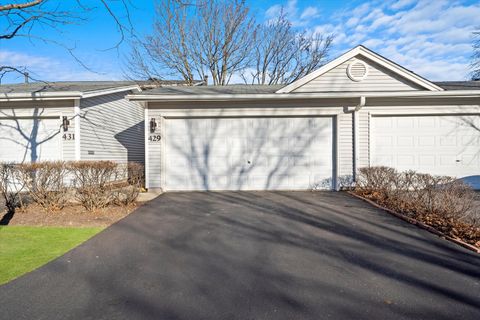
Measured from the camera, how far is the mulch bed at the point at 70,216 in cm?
567

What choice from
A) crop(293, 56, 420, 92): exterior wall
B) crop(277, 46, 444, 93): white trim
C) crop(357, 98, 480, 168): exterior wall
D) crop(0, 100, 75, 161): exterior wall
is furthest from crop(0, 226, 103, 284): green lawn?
crop(357, 98, 480, 168): exterior wall

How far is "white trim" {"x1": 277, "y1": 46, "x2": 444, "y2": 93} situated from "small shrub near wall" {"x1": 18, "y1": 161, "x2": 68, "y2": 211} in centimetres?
681

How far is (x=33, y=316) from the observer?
252cm

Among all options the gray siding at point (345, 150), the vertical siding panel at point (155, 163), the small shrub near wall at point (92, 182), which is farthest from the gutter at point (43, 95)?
the gray siding at point (345, 150)

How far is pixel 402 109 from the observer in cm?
911

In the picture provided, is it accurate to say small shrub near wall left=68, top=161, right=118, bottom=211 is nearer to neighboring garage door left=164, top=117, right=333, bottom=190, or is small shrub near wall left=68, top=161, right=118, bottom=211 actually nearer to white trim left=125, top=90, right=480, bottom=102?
neighboring garage door left=164, top=117, right=333, bottom=190

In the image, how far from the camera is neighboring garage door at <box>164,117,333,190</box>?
9.23 m

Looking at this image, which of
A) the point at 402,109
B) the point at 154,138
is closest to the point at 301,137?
the point at 402,109

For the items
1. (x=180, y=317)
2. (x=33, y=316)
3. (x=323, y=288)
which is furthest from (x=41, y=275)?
(x=323, y=288)

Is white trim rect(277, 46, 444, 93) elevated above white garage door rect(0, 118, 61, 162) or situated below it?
above

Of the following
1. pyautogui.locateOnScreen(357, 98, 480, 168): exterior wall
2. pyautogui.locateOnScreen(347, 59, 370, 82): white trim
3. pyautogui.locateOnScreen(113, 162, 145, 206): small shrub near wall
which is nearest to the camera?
pyautogui.locateOnScreen(113, 162, 145, 206): small shrub near wall

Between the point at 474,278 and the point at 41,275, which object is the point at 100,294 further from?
the point at 474,278

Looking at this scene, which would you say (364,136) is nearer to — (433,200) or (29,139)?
(433,200)

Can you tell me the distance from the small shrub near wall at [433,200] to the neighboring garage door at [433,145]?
2131 mm
